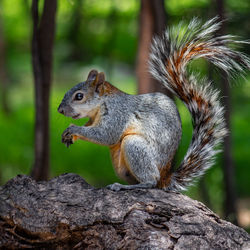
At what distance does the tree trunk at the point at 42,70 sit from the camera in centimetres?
403

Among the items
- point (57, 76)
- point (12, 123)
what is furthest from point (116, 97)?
point (57, 76)

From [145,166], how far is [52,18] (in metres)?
1.72

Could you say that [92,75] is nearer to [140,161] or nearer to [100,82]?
[100,82]

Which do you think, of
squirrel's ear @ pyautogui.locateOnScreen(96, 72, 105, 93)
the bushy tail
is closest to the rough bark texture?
the bushy tail

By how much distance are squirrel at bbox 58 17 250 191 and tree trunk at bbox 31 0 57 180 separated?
31.6 inches

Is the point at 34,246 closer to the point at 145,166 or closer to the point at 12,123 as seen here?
the point at 145,166

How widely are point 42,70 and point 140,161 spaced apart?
1.65m

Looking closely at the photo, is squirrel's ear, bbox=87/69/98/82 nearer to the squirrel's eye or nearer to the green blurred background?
the squirrel's eye

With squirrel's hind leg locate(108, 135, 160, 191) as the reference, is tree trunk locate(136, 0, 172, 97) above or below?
above

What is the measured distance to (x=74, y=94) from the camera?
329cm

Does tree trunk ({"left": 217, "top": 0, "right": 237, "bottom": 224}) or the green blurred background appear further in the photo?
the green blurred background

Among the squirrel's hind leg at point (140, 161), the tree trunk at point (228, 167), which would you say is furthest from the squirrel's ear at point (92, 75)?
the tree trunk at point (228, 167)

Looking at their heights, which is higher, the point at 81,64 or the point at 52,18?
the point at 52,18

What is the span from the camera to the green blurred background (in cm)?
712
